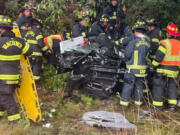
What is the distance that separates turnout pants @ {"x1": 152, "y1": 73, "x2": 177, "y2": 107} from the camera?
5.13m

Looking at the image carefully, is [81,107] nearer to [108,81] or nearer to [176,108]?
[108,81]

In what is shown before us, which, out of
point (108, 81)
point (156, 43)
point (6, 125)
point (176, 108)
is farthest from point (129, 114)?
point (6, 125)

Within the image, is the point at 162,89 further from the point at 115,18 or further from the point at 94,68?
the point at 115,18

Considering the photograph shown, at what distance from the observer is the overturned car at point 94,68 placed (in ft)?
17.2

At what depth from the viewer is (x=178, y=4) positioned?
19.6ft

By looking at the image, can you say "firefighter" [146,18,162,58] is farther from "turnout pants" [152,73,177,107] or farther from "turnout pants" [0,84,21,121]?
"turnout pants" [0,84,21,121]

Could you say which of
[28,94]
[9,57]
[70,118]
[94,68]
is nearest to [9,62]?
[9,57]

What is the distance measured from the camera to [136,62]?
198 inches

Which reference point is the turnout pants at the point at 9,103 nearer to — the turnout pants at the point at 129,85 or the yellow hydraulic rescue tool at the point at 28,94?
the yellow hydraulic rescue tool at the point at 28,94

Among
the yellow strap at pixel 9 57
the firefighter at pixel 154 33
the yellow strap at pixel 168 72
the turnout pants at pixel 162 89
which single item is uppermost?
the firefighter at pixel 154 33

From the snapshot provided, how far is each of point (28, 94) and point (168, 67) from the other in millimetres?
3226

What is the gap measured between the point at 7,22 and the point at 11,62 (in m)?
0.77

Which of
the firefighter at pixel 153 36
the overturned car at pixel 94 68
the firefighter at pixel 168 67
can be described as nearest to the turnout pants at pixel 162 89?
the firefighter at pixel 168 67

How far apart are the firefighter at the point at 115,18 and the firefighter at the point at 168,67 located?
245 centimetres
